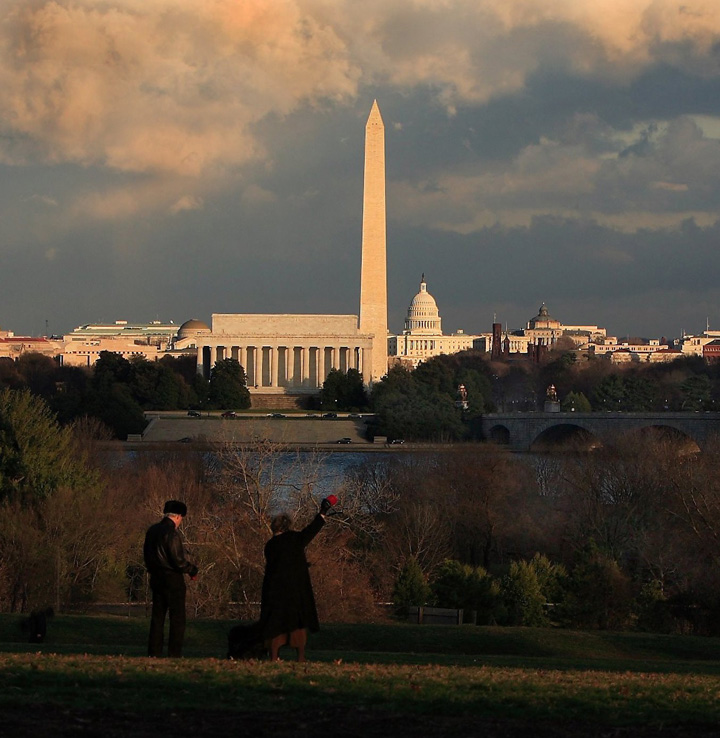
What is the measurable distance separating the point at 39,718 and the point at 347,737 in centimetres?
184

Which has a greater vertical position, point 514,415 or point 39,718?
point 514,415

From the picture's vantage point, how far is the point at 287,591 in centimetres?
1160

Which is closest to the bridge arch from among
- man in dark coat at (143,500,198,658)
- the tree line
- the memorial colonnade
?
the tree line

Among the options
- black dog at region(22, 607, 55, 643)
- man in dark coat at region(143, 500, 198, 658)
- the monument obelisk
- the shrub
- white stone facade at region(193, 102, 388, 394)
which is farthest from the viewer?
white stone facade at region(193, 102, 388, 394)

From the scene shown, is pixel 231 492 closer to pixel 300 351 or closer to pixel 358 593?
pixel 358 593

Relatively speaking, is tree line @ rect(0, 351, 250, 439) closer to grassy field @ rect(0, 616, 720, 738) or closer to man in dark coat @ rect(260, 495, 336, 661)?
man in dark coat @ rect(260, 495, 336, 661)

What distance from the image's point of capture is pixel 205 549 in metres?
27.0

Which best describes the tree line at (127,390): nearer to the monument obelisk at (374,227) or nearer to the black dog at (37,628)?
the monument obelisk at (374,227)

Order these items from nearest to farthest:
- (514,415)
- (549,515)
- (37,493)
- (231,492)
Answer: (231,492) < (37,493) < (549,515) < (514,415)

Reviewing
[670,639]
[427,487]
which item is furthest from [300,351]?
[670,639]

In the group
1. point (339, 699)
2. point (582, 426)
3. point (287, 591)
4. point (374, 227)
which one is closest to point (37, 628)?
point (287, 591)

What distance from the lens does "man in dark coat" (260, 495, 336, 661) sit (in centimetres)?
1160

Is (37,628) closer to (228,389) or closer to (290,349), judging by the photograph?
(228,389)

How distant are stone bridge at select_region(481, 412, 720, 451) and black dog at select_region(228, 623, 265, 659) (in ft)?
197
